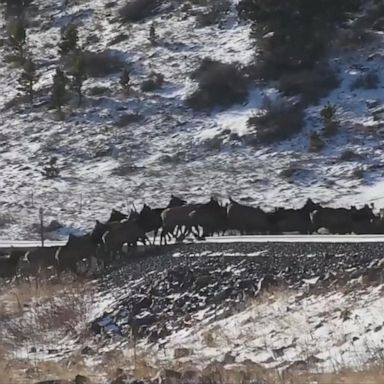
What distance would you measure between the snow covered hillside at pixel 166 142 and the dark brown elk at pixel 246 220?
10.0 metres

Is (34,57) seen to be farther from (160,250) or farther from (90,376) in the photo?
(90,376)

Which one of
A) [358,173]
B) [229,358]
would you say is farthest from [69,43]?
[229,358]

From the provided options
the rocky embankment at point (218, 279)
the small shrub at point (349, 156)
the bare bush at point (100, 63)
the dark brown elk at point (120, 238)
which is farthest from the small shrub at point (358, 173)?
the bare bush at point (100, 63)

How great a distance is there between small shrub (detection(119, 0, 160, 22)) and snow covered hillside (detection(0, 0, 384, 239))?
91 centimetres

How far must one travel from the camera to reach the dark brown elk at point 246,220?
26000 millimetres

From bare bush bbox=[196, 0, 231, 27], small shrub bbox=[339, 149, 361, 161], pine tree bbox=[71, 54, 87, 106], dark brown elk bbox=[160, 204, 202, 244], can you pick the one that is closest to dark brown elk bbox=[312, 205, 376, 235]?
dark brown elk bbox=[160, 204, 202, 244]

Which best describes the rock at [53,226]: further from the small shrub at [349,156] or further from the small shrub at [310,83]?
the small shrub at [310,83]

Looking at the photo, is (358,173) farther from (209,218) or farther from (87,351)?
(87,351)

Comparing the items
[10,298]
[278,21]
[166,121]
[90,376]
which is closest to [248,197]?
[166,121]

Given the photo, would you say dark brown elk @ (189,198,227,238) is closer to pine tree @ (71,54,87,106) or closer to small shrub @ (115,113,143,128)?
small shrub @ (115,113,143,128)

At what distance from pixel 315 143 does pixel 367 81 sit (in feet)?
19.7

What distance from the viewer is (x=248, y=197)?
37.8 meters

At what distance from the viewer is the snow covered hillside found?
3850cm

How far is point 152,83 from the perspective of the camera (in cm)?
5006
